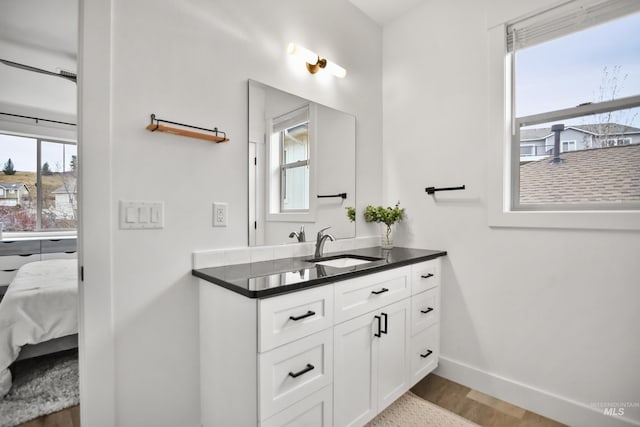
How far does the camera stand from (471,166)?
2068mm

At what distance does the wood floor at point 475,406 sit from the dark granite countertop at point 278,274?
89 centimetres

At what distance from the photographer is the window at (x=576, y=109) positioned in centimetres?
159

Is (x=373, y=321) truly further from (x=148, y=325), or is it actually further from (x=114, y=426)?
(x=114, y=426)

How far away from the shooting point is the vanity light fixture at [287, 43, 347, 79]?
188 centimetres

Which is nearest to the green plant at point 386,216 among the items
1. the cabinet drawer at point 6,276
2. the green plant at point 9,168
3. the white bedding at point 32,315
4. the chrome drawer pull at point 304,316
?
the chrome drawer pull at point 304,316

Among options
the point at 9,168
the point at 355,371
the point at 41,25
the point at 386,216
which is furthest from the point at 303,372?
the point at 9,168

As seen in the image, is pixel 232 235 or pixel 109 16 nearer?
pixel 109 16

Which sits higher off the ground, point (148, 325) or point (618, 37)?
point (618, 37)

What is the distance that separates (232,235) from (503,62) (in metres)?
1.96

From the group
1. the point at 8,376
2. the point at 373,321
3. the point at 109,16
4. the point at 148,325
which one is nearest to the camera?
the point at 109,16

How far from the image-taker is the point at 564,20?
5.68 feet

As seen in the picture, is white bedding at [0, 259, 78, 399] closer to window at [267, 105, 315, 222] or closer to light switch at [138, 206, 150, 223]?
light switch at [138, 206, 150, 223]

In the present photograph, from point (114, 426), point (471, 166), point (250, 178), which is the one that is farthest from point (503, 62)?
point (114, 426)

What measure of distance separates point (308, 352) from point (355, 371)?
0.36 m
